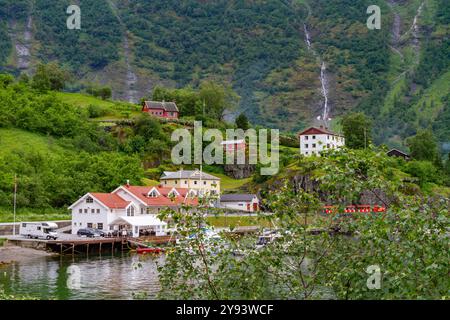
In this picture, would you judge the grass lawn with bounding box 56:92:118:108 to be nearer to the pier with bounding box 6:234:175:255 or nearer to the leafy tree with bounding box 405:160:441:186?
the leafy tree with bounding box 405:160:441:186

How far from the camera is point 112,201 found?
82.3 metres

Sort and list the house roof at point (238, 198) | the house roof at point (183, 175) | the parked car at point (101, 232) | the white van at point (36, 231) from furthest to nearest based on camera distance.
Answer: the house roof at point (183, 175) → the house roof at point (238, 198) → the parked car at point (101, 232) → the white van at point (36, 231)

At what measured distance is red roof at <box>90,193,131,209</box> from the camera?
8088 centimetres

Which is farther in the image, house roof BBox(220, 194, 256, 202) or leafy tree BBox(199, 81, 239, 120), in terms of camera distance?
leafy tree BBox(199, 81, 239, 120)

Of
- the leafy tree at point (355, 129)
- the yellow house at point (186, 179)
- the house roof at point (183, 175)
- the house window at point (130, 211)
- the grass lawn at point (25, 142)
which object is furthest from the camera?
the leafy tree at point (355, 129)

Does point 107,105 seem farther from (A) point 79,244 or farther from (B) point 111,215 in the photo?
(A) point 79,244

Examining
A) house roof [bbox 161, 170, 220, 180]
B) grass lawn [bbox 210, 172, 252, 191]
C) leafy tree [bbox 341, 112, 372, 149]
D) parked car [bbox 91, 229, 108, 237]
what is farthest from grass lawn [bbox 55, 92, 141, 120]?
parked car [bbox 91, 229, 108, 237]

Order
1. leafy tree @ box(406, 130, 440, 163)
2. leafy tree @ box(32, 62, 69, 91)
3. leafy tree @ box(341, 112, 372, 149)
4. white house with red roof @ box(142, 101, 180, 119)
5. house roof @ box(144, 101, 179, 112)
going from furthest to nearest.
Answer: house roof @ box(144, 101, 179, 112) < white house with red roof @ box(142, 101, 180, 119) < leafy tree @ box(32, 62, 69, 91) < leafy tree @ box(406, 130, 440, 163) < leafy tree @ box(341, 112, 372, 149)

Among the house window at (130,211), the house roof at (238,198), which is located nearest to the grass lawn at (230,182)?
the house roof at (238,198)

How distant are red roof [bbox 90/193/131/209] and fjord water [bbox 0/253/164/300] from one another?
1605 cm

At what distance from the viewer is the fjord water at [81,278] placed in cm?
4125

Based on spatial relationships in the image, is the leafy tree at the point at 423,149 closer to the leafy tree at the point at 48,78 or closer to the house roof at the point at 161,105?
the house roof at the point at 161,105

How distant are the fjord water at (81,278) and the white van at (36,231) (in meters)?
6.17

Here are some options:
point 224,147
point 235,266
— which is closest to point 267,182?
point 224,147
